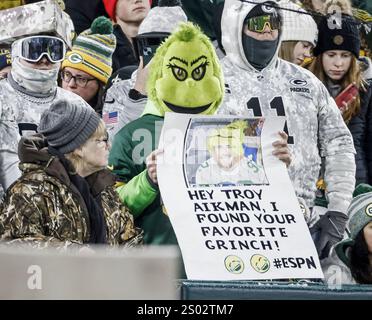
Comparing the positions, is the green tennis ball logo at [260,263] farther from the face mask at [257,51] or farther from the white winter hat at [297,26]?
→ the white winter hat at [297,26]

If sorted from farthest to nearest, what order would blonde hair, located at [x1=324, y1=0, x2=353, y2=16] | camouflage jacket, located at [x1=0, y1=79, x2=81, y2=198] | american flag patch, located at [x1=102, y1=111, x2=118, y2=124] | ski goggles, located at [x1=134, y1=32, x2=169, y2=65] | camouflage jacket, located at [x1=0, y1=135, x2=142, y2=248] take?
blonde hair, located at [x1=324, y1=0, x2=353, y2=16], ski goggles, located at [x1=134, y1=32, x2=169, y2=65], american flag patch, located at [x1=102, y1=111, x2=118, y2=124], camouflage jacket, located at [x1=0, y1=79, x2=81, y2=198], camouflage jacket, located at [x1=0, y1=135, x2=142, y2=248]

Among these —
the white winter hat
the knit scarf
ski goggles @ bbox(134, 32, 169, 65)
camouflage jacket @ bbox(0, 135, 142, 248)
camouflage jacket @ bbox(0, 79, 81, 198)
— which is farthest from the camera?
the white winter hat

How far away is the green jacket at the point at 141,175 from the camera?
5672mm

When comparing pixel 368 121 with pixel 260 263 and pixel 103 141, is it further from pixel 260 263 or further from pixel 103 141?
pixel 103 141

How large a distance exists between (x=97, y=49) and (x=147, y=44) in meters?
0.29

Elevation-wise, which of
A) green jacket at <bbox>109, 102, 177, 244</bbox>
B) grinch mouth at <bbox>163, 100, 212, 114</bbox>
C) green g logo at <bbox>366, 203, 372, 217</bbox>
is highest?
grinch mouth at <bbox>163, 100, 212, 114</bbox>

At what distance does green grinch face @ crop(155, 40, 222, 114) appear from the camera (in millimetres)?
5762

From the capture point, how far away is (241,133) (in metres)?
5.83

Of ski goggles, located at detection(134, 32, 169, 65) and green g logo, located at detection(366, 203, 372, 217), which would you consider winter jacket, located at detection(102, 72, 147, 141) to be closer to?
ski goggles, located at detection(134, 32, 169, 65)

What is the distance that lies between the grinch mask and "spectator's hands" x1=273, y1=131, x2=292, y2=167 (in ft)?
1.34

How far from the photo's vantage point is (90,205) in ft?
17.4

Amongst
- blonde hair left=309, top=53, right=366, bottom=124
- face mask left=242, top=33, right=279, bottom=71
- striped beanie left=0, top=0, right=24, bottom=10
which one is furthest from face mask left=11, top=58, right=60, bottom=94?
blonde hair left=309, top=53, right=366, bottom=124

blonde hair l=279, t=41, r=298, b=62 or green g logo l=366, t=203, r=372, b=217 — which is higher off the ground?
blonde hair l=279, t=41, r=298, b=62
